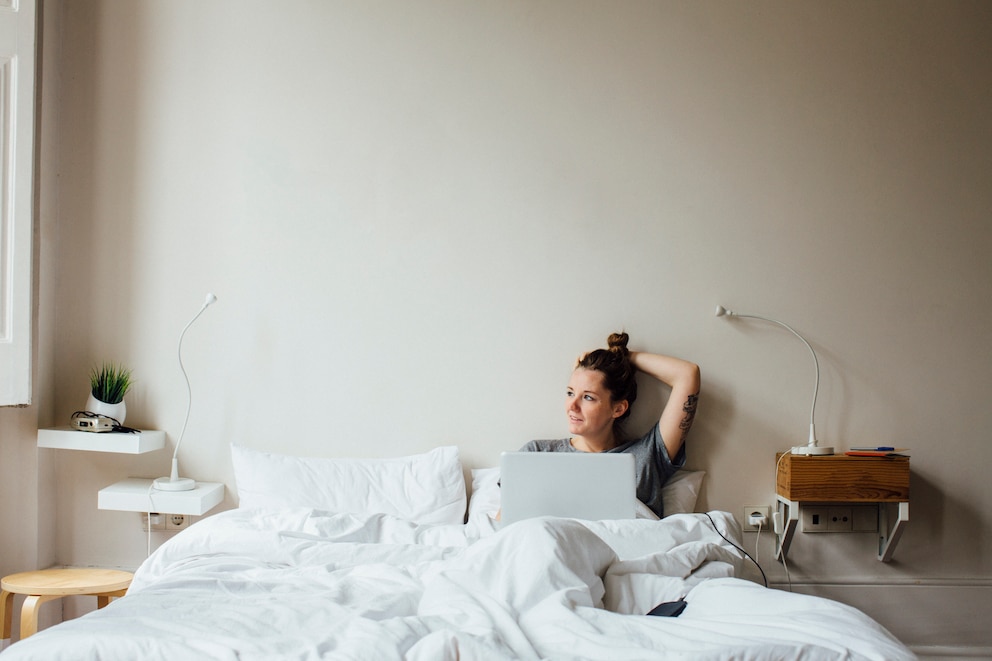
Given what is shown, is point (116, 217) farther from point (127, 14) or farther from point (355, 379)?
point (355, 379)

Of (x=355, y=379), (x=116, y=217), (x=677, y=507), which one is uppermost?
(x=116, y=217)

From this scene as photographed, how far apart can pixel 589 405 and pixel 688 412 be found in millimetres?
315

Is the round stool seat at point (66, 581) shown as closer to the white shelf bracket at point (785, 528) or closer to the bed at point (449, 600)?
the bed at point (449, 600)

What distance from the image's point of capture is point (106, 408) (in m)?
2.43

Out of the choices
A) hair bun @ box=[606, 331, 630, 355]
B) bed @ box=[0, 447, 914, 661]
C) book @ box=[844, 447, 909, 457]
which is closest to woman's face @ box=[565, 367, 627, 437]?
hair bun @ box=[606, 331, 630, 355]

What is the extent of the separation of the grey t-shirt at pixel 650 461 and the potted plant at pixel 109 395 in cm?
137

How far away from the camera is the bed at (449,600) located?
3.77 feet

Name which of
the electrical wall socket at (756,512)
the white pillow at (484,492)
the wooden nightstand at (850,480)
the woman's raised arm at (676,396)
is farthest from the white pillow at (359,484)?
the wooden nightstand at (850,480)

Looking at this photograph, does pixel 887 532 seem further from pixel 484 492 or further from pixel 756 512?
pixel 484 492

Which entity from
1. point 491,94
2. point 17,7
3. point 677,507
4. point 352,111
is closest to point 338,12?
point 352,111

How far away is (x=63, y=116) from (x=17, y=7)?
0.39 m

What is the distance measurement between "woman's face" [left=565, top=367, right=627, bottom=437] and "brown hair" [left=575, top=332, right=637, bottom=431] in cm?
2

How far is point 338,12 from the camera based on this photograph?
2.58 m

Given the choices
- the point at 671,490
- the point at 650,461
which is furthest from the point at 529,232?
the point at 671,490
